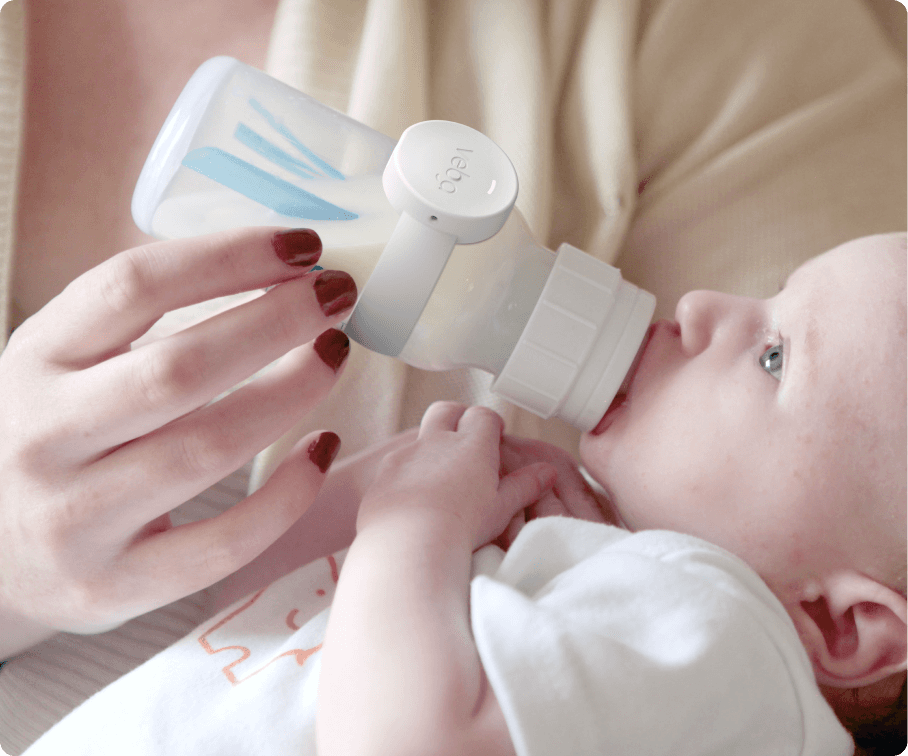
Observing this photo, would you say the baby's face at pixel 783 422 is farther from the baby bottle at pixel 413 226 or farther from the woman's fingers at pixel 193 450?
the woman's fingers at pixel 193 450

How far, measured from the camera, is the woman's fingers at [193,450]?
0.53m

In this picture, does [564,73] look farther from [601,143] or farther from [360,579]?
[360,579]

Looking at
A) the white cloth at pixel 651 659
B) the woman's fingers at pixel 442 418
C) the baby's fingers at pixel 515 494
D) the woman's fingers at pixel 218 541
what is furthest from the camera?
the woman's fingers at pixel 442 418

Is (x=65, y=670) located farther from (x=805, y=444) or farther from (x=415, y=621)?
(x=805, y=444)

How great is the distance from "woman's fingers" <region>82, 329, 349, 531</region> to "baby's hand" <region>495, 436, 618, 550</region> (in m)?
0.30

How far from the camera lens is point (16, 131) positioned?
2.80ft

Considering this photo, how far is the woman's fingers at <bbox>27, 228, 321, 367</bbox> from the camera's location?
52 cm

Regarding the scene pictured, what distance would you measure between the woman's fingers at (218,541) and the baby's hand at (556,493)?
244 millimetres

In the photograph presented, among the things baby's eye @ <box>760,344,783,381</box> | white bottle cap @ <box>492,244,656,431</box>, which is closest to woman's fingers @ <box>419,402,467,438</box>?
white bottle cap @ <box>492,244,656,431</box>

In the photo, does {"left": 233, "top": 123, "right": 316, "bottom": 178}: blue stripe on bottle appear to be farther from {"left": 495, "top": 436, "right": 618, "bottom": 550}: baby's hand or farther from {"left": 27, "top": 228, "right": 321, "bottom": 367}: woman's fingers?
{"left": 495, "top": 436, "right": 618, "bottom": 550}: baby's hand

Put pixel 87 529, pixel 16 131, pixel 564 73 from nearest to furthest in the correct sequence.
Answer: pixel 87 529
pixel 16 131
pixel 564 73

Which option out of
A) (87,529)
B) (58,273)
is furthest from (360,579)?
(58,273)

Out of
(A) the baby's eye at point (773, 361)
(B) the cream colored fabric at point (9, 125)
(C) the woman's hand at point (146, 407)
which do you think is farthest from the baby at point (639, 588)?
(B) the cream colored fabric at point (9, 125)

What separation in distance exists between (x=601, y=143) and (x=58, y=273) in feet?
2.42
